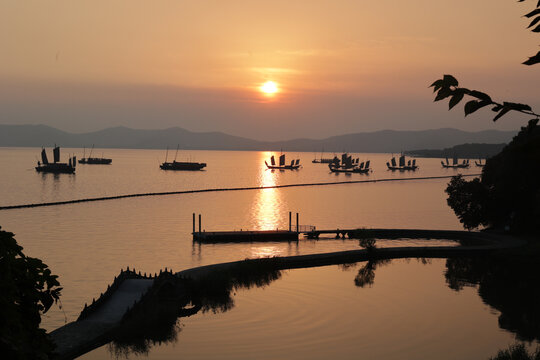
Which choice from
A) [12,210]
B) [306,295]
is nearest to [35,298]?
[306,295]

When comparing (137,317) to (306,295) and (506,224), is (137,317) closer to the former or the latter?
(306,295)

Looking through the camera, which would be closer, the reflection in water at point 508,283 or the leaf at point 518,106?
the leaf at point 518,106

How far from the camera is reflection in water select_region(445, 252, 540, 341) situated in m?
41.8

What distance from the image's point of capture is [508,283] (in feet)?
174

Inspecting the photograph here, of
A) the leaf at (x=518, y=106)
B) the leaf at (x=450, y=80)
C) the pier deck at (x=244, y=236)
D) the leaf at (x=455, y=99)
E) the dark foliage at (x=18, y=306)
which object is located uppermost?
the leaf at (x=450, y=80)

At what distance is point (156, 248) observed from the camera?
260 ft

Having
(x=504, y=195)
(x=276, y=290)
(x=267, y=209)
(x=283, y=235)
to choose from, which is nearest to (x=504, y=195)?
(x=504, y=195)

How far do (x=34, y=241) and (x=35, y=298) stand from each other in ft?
255

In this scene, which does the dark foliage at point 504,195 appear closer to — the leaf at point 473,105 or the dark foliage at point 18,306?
the dark foliage at point 18,306

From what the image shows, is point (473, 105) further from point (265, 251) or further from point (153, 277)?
point (265, 251)

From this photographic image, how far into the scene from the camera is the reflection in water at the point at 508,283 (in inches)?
1647

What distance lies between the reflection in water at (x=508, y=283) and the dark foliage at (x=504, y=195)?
855cm

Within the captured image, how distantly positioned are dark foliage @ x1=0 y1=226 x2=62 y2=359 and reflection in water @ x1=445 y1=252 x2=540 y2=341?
111 ft

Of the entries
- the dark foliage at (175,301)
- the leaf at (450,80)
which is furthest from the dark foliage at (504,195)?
the leaf at (450,80)
